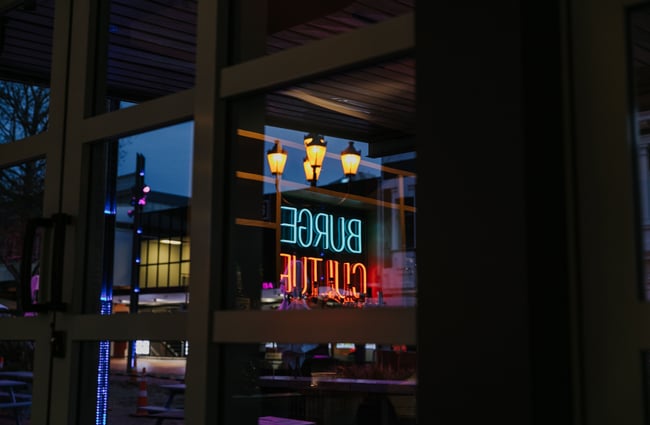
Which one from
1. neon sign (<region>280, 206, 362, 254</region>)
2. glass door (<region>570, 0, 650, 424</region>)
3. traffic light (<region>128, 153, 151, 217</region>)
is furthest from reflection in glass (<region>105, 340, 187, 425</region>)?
neon sign (<region>280, 206, 362, 254</region>)

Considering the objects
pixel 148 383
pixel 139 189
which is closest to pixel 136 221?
pixel 139 189

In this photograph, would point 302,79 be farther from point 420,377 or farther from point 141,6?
point 141,6

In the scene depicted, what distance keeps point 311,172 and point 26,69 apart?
949 millimetres

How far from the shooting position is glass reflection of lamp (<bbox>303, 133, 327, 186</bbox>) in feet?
6.65

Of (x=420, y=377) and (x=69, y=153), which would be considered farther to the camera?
(x=69, y=153)

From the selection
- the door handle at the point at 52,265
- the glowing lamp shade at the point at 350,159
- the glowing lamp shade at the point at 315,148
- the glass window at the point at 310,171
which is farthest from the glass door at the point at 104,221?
the glowing lamp shade at the point at 350,159

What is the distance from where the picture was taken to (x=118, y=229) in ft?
6.82

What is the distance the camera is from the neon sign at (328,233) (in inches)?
139

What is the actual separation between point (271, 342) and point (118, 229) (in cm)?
75

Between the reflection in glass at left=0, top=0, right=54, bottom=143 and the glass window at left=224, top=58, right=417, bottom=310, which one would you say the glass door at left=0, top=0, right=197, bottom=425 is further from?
the glass window at left=224, top=58, right=417, bottom=310

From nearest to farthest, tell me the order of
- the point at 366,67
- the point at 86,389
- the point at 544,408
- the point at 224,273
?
the point at 544,408, the point at 366,67, the point at 224,273, the point at 86,389

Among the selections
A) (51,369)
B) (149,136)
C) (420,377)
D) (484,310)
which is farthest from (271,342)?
(51,369)

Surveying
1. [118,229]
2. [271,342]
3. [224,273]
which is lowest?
[271,342]

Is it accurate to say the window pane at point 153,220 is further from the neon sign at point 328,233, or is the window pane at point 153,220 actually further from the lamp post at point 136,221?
the neon sign at point 328,233
